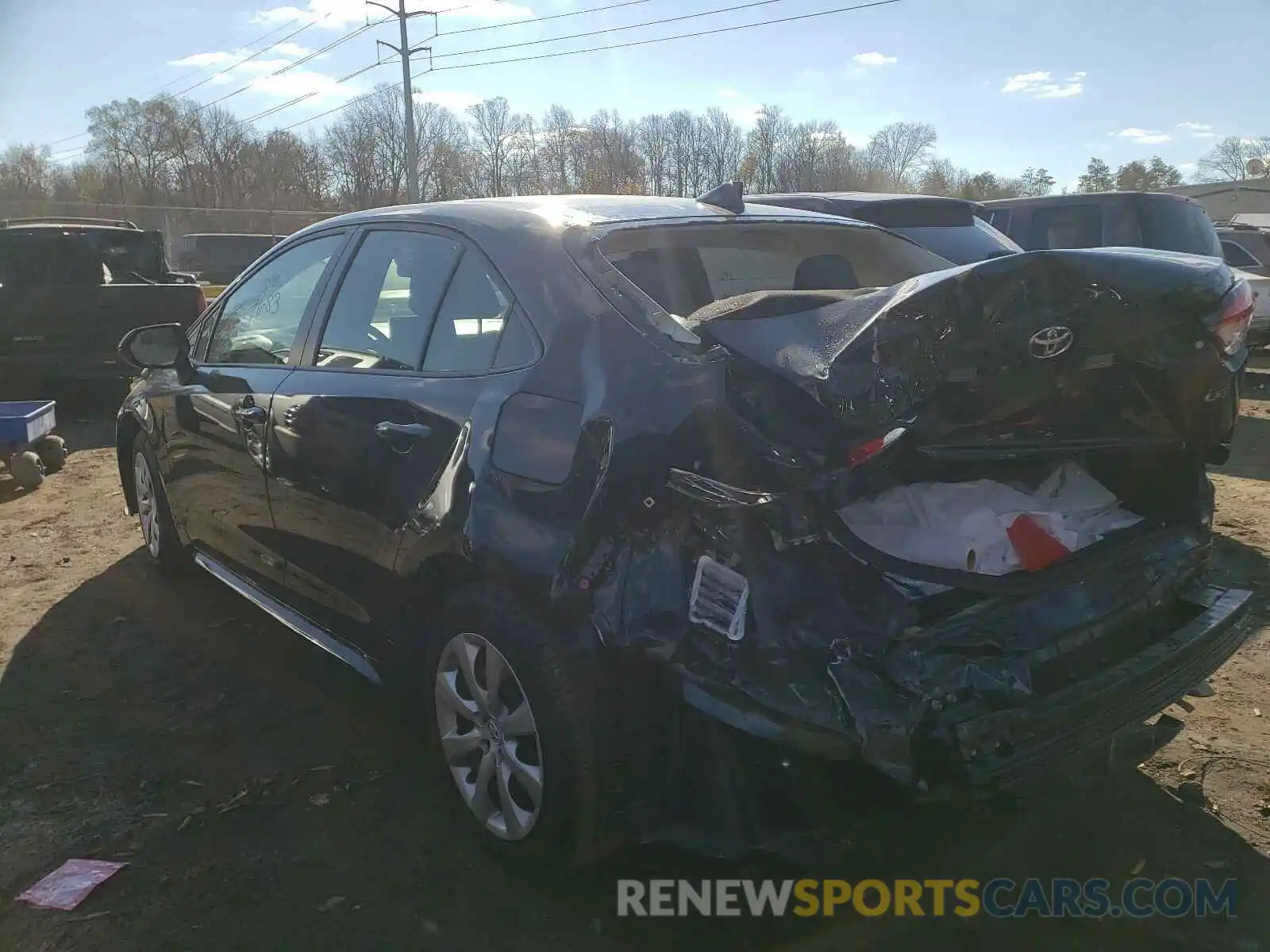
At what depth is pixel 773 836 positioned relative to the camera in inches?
85.5

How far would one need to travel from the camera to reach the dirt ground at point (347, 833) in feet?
8.08

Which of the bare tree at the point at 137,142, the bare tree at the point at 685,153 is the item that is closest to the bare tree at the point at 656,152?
the bare tree at the point at 685,153

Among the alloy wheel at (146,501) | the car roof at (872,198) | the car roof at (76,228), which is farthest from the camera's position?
the car roof at (76,228)

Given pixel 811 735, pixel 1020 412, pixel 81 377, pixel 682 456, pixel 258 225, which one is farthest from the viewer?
pixel 258 225

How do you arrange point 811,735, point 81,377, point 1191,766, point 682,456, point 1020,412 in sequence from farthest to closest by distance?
1. point 81,377
2. point 1191,766
3. point 1020,412
4. point 682,456
5. point 811,735

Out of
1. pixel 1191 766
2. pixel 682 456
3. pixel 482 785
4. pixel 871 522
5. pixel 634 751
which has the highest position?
pixel 682 456

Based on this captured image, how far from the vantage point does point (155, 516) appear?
501 cm

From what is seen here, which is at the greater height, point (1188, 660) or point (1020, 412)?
point (1020, 412)

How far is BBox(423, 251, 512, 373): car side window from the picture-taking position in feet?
8.89

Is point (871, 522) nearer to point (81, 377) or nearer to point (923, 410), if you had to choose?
point (923, 410)

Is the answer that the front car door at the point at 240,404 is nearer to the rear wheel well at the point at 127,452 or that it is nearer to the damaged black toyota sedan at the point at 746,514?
the damaged black toyota sedan at the point at 746,514

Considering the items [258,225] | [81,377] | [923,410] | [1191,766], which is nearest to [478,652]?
[923,410]

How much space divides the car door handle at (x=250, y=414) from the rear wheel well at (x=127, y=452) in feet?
5.53

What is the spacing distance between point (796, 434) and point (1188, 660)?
1306mm
